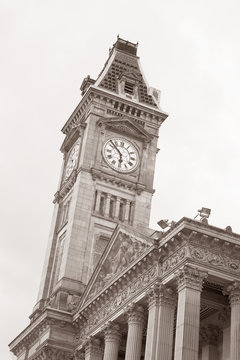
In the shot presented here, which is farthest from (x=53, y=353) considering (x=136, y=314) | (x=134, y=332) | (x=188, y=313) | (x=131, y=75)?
(x=131, y=75)

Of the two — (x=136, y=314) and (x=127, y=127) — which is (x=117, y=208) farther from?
(x=136, y=314)

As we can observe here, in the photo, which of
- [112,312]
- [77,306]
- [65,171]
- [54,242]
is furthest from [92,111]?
[112,312]

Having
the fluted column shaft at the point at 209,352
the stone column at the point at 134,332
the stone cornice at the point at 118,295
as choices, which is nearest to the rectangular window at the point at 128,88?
the stone cornice at the point at 118,295

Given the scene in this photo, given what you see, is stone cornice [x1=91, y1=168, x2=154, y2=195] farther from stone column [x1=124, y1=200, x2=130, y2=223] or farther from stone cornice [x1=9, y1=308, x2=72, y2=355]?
stone cornice [x1=9, y1=308, x2=72, y2=355]

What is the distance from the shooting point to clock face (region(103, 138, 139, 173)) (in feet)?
233

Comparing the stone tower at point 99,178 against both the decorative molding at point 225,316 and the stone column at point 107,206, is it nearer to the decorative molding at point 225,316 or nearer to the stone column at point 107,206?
the stone column at point 107,206

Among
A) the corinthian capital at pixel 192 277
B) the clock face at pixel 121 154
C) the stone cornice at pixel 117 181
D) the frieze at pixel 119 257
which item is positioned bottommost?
the corinthian capital at pixel 192 277

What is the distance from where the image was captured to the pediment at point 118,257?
165 feet

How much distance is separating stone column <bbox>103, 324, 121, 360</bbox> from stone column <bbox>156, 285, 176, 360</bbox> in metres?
8.27

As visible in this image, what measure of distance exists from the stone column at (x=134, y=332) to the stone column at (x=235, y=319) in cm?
755

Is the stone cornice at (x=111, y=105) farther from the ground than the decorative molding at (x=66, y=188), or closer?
farther from the ground

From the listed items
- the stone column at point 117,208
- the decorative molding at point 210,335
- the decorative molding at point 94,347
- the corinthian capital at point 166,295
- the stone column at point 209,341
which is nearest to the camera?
the corinthian capital at point 166,295

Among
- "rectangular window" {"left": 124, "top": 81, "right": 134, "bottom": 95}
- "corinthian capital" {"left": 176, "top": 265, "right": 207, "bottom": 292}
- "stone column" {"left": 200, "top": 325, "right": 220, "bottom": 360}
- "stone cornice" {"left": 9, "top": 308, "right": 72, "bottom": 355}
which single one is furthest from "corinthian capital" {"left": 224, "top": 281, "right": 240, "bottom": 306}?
"rectangular window" {"left": 124, "top": 81, "right": 134, "bottom": 95}

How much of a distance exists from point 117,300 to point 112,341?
9.39ft
